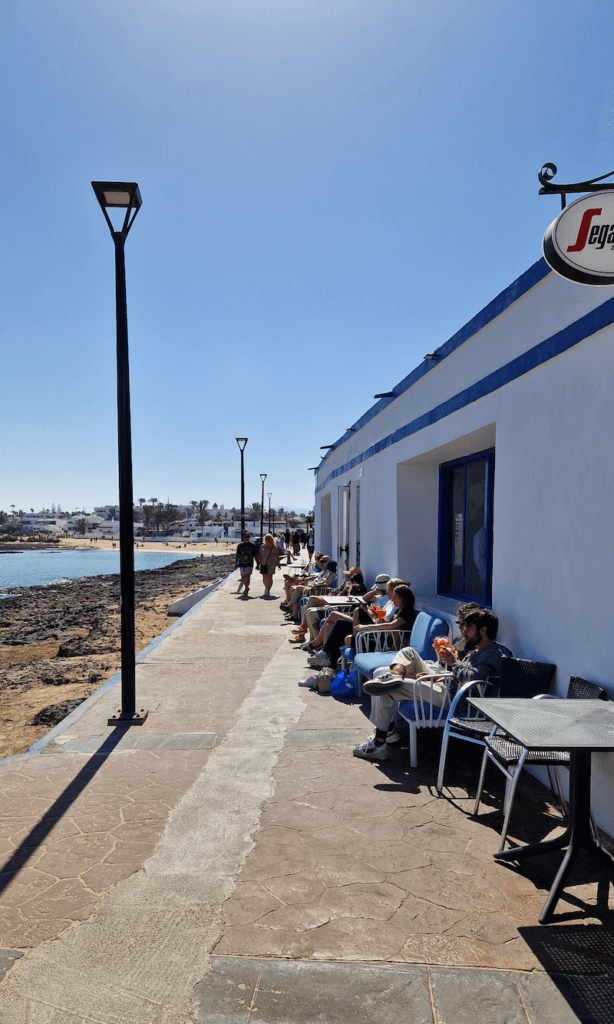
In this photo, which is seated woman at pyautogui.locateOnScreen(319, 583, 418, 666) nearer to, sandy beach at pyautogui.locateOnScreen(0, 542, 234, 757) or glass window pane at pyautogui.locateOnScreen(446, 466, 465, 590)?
glass window pane at pyautogui.locateOnScreen(446, 466, 465, 590)

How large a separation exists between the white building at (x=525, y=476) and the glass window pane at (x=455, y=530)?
2cm

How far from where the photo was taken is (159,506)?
132 meters

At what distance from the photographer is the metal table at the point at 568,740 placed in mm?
2598

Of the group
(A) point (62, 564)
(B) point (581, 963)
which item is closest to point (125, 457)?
(B) point (581, 963)

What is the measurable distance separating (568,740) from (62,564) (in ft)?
243

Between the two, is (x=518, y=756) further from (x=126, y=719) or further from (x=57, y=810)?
(x=126, y=719)

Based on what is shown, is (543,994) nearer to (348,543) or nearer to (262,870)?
(262,870)

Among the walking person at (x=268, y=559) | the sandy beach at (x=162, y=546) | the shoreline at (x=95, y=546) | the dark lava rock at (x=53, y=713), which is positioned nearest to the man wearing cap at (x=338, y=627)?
the dark lava rock at (x=53, y=713)

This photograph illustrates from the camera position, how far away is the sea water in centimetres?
4653

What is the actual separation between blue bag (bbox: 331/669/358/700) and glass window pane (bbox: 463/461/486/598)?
5.51ft

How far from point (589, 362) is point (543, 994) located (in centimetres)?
306

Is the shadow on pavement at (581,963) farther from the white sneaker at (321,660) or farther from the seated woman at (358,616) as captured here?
the white sneaker at (321,660)

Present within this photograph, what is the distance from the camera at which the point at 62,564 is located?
232 ft

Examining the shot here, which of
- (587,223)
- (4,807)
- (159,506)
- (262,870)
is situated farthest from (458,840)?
(159,506)
